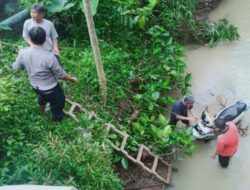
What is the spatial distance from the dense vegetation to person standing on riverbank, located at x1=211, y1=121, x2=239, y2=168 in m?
0.57

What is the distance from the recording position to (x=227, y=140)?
20.8 feet

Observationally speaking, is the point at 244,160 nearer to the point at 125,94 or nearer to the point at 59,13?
the point at 125,94

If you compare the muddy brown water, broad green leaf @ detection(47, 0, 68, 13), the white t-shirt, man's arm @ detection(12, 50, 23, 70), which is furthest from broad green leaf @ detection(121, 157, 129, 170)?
broad green leaf @ detection(47, 0, 68, 13)

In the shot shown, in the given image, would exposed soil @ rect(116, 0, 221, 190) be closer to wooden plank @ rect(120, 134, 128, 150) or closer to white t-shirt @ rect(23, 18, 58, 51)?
wooden plank @ rect(120, 134, 128, 150)

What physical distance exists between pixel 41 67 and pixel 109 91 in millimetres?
2144

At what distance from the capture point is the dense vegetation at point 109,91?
5410mm

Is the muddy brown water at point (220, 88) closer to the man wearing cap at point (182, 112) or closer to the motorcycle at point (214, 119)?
the motorcycle at point (214, 119)

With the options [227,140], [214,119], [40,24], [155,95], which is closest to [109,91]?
[155,95]

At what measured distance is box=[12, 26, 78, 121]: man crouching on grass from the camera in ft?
16.6

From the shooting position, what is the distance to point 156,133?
689 centimetres

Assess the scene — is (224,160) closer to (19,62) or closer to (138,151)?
(138,151)

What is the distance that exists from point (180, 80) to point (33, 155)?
3657 mm

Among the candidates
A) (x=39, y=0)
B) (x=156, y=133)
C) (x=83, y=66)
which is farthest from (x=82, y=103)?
(x=39, y=0)

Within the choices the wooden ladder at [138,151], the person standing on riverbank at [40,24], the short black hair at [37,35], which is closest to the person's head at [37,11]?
the person standing on riverbank at [40,24]
